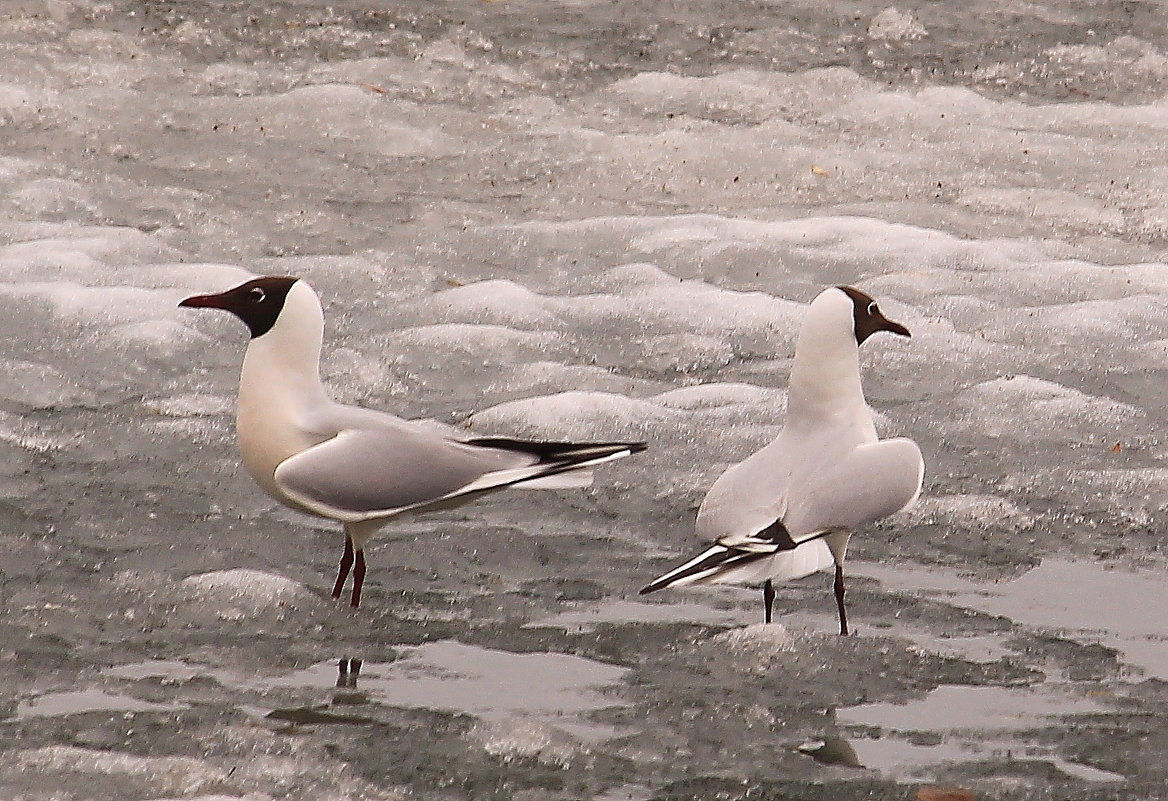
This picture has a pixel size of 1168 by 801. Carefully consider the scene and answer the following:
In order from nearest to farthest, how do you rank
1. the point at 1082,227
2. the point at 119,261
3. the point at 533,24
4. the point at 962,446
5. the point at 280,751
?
the point at 280,751
the point at 962,446
the point at 119,261
the point at 1082,227
the point at 533,24

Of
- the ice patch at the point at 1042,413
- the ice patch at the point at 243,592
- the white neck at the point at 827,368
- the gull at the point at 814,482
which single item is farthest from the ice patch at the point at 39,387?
the ice patch at the point at 1042,413

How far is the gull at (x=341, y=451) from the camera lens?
4.70m

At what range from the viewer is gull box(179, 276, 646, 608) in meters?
4.70

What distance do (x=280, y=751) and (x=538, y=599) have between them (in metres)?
1.13

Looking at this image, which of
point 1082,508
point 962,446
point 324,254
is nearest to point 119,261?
point 324,254

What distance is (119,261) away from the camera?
25.1 ft

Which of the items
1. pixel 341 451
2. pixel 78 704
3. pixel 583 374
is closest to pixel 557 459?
pixel 341 451

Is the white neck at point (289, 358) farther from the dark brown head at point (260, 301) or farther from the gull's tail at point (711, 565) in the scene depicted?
the gull's tail at point (711, 565)

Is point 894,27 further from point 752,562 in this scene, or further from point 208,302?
point 752,562

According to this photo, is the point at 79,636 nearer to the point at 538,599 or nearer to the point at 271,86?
the point at 538,599

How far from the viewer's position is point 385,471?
4723 mm

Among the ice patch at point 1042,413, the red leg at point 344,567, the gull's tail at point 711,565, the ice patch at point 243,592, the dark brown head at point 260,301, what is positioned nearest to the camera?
the gull's tail at point 711,565

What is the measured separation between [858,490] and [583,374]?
6.69 ft

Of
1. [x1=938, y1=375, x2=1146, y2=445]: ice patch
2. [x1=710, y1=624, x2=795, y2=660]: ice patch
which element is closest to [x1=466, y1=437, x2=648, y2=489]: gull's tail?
[x1=710, y1=624, x2=795, y2=660]: ice patch
